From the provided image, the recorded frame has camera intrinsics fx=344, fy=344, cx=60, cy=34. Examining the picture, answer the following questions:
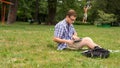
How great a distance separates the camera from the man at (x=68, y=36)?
9.12 meters

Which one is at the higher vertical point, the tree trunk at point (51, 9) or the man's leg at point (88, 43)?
the man's leg at point (88, 43)

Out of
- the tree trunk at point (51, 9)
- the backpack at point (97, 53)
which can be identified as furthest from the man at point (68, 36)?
the tree trunk at point (51, 9)

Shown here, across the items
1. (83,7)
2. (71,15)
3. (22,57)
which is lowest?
(83,7)

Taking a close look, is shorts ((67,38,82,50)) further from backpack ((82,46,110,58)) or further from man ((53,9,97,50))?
backpack ((82,46,110,58))

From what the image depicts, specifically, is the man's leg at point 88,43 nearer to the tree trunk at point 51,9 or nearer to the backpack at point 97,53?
the backpack at point 97,53

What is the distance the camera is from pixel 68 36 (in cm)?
955

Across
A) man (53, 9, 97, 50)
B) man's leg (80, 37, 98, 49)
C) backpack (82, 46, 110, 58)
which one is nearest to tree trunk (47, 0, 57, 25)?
man (53, 9, 97, 50)

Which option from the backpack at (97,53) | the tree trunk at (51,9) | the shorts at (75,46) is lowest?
the tree trunk at (51,9)

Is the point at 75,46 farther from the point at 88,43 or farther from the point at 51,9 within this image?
the point at 51,9

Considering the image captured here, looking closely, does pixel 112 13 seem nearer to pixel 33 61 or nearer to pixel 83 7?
pixel 83 7

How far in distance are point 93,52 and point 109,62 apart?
862 mm

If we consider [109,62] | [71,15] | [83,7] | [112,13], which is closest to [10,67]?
[109,62]

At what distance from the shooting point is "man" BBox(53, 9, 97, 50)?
912 centimetres

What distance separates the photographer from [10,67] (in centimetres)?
621
